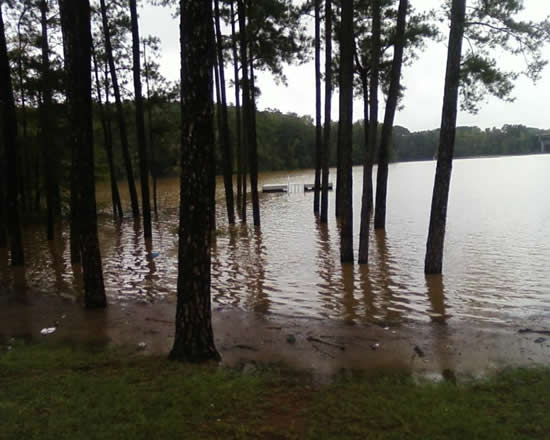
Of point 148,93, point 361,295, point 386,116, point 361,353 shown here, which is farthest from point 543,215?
point 148,93

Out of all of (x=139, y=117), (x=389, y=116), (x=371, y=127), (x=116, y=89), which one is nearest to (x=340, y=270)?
(x=371, y=127)

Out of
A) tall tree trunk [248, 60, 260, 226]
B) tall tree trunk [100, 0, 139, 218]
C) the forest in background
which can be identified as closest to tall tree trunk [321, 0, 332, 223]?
tall tree trunk [248, 60, 260, 226]

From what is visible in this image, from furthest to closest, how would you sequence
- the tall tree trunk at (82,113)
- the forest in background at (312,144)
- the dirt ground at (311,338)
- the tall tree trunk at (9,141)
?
the forest in background at (312,144) → the tall tree trunk at (9,141) → the tall tree trunk at (82,113) → the dirt ground at (311,338)

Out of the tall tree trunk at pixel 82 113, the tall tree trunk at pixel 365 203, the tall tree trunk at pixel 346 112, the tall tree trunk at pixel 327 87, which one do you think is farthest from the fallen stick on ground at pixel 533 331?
the tall tree trunk at pixel 327 87

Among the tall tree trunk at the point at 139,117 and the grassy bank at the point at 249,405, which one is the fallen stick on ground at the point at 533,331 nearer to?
the grassy bank at the point at 249,405

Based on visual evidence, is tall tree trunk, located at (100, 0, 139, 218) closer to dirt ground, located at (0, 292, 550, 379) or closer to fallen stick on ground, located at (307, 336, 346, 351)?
dirt ground, located at (0, 292, 550, 379)

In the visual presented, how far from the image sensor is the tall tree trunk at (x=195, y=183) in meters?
3.88

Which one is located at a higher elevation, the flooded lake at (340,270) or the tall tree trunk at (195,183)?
the tall tree trunk at (195,183)

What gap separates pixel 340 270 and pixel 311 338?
4.15 metres

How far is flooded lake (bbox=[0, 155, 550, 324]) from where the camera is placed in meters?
6.93

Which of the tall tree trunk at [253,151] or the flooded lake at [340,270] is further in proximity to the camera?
the tall tree trunk at [253,151]

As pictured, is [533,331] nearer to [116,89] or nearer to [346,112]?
[346,112]

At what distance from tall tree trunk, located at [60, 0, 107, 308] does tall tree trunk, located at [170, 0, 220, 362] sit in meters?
2.84

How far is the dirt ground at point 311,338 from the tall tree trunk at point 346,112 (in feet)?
12.6
